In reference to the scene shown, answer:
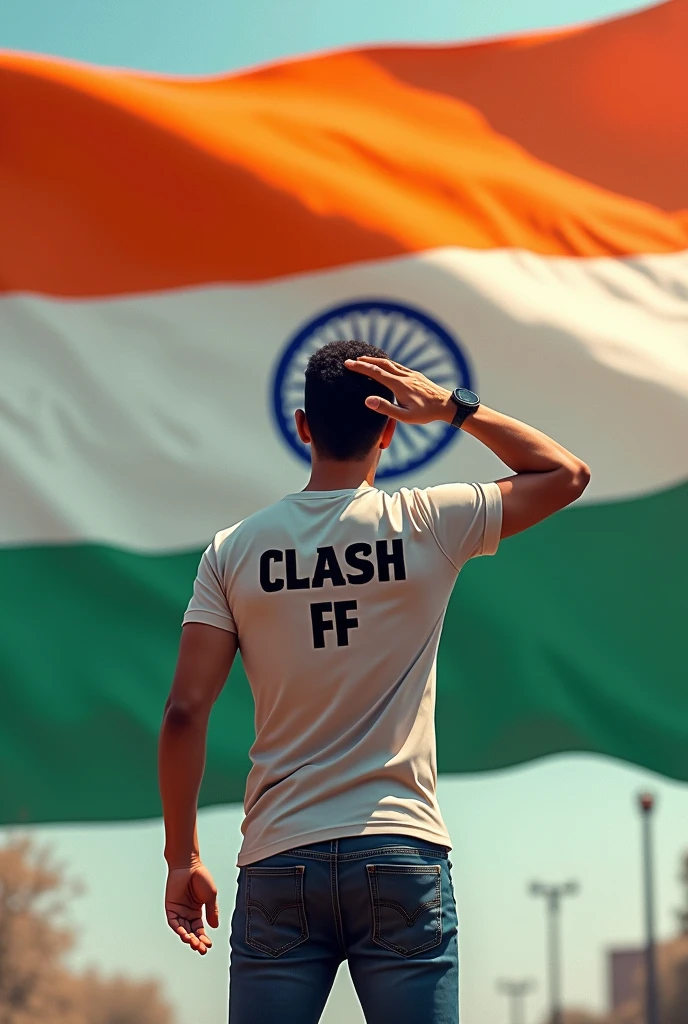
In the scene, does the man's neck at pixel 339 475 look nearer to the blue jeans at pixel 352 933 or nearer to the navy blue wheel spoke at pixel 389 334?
the blue jeans at pixel 352 933

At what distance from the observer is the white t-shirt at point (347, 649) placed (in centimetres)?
193

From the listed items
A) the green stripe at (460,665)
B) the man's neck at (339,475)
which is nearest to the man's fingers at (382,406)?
the man's neck at (339,475)

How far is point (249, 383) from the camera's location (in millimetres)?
4992

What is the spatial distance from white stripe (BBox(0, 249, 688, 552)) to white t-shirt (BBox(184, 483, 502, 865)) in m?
2.80

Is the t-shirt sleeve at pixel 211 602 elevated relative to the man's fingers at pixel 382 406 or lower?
lower

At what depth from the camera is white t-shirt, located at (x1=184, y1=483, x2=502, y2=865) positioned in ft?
6.33

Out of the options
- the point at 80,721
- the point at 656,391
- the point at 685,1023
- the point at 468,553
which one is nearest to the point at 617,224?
the point at 656,391

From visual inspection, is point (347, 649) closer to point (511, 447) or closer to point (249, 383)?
point (511, 447)

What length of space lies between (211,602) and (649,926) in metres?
4.57

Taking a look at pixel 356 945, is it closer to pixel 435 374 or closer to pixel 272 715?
pixel 272 715

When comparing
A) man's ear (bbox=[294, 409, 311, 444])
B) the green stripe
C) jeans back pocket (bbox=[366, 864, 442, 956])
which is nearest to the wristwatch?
man's ear (bbox=[294, 409, 311, 444])

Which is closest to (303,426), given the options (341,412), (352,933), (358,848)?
(341,412)

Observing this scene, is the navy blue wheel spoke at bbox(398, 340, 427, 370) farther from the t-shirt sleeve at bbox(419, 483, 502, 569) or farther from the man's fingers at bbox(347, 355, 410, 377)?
the t-shirt sleeve at bbox(419, 483, 502, 569)

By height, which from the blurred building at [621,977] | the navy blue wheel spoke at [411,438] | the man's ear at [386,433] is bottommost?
the blurred building at [621,977]
